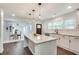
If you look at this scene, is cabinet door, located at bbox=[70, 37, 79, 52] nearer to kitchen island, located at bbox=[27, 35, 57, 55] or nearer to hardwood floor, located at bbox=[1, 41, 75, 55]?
hardwood floor, located at bbox=[1, 41, 75, 55]

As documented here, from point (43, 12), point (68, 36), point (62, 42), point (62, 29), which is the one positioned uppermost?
point (43, 12)

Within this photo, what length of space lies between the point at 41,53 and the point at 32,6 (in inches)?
42.4

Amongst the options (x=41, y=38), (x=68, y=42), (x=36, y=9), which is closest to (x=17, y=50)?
(x=41, y=38)

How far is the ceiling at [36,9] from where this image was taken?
5.98 feet

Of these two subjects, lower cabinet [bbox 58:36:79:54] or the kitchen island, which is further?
lower cabinet [bbox 58:36:79:54]

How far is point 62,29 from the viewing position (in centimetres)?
199

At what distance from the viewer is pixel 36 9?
6.64 feet

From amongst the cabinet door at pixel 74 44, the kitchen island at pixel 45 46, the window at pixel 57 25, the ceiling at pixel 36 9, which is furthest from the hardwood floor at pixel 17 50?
the ceiling at pixel 36 9

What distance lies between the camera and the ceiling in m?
1.82

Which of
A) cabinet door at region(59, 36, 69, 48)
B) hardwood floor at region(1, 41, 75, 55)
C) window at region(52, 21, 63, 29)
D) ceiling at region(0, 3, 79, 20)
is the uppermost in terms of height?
ceiling at region(0, 3, 79, 20)

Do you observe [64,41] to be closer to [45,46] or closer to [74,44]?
[74,44]

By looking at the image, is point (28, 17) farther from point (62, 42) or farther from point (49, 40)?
point (62, 42)

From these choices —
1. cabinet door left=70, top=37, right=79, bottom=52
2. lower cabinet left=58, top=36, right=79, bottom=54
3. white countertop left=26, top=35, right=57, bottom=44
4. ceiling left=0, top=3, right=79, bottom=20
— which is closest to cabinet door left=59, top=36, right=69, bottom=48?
lower cabinet left=58, top=36, right=79, bottom=54

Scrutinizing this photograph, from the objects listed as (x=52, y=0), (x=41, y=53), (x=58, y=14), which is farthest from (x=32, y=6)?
(x=41, y=53)
